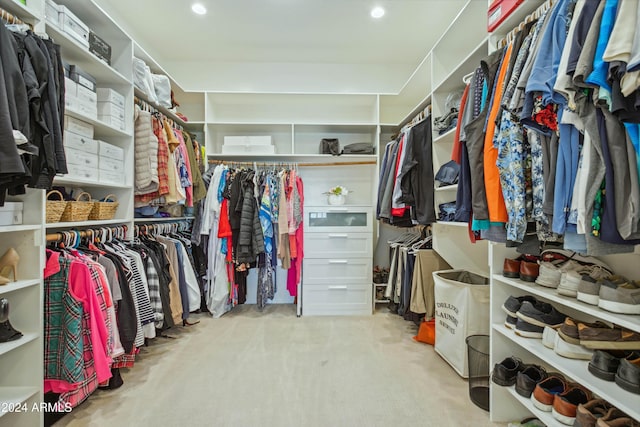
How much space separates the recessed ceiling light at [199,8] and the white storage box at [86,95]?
125 cm

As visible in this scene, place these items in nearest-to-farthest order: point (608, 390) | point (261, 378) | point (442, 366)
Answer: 1. point (608, 390)
2. point (261, 378)
3. point (442, 366)

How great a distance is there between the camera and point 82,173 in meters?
1.77

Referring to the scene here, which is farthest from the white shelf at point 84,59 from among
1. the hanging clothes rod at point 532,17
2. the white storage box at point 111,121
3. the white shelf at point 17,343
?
the hanging clothes rod at point 532,17

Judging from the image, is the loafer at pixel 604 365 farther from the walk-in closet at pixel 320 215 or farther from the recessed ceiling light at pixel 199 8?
the recessed ceiling light at pixel 199 8

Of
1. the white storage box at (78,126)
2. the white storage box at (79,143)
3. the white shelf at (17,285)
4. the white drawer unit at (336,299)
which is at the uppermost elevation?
the white storage box at (78,126)

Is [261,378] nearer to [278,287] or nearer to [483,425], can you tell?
[483,425]

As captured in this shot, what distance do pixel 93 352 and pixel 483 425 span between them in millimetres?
1970

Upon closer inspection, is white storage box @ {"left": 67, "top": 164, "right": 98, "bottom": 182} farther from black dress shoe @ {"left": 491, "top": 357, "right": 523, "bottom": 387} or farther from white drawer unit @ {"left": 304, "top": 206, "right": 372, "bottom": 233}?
black dress shoe @ {"left": 491, "top": 357, "right": 523, "bottom": 387}

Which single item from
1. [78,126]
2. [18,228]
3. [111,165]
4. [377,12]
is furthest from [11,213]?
[377,12]

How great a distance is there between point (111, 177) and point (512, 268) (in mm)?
2427

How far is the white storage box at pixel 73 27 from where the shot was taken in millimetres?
1666

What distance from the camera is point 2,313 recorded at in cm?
126

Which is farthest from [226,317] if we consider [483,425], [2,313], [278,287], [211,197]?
[483,425]

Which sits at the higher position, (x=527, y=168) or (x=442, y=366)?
(x=527, y=168)
